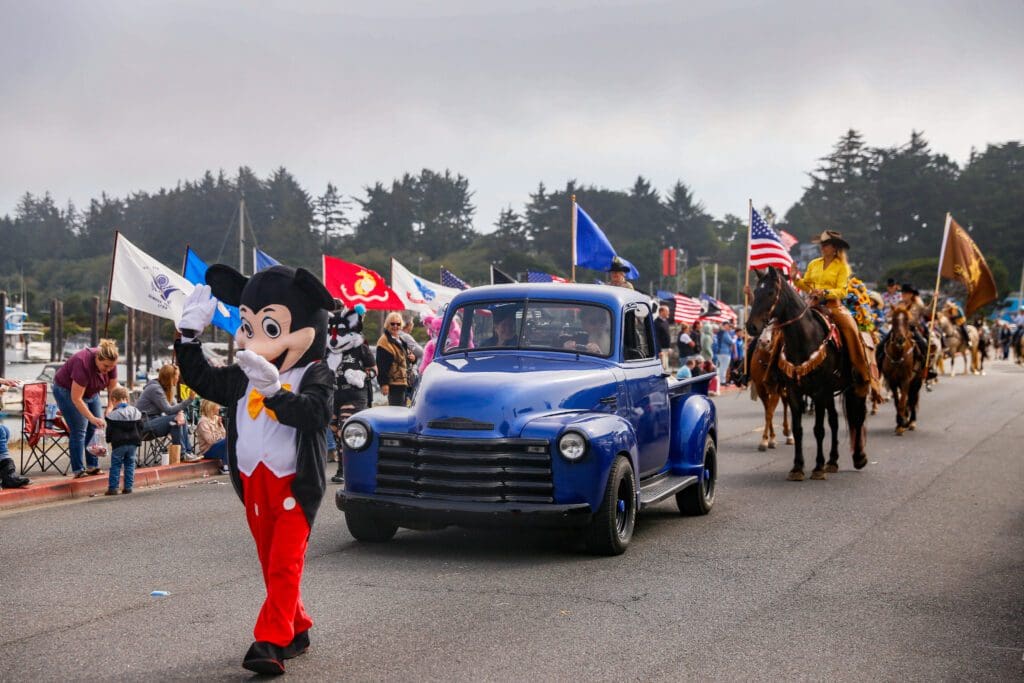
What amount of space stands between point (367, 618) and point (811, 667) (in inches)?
104

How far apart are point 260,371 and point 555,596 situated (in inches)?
113

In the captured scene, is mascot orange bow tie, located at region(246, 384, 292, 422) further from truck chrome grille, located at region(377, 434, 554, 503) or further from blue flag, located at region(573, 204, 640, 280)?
blue flag, located at region(573, 204, 640, 280)

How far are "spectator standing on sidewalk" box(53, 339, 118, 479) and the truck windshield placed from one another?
5.77 m

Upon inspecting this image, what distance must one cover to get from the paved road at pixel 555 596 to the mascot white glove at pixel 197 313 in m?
1.75

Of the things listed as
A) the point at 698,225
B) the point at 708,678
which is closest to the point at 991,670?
the point at 708,678

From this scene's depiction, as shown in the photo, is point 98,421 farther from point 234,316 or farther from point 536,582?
point 536,582

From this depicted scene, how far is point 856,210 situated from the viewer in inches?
4924

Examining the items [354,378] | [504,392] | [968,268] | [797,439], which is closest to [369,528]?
[504,392]

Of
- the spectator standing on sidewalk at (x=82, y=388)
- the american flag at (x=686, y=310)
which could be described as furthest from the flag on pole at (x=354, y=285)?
the american flag at (x=686, y=310)

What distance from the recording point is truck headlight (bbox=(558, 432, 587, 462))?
8.55 metres

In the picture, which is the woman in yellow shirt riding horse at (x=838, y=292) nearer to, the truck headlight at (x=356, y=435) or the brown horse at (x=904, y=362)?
the brown horse at (x=904, y=362)

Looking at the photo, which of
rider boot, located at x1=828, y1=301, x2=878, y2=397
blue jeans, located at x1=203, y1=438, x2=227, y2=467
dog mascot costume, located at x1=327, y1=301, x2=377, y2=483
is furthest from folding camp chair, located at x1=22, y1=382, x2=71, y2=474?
rider boot, located at x1=828, y1=301, x2=878, y2=397

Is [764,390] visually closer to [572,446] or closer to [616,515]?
[616,515]

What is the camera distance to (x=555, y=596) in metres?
7.69
